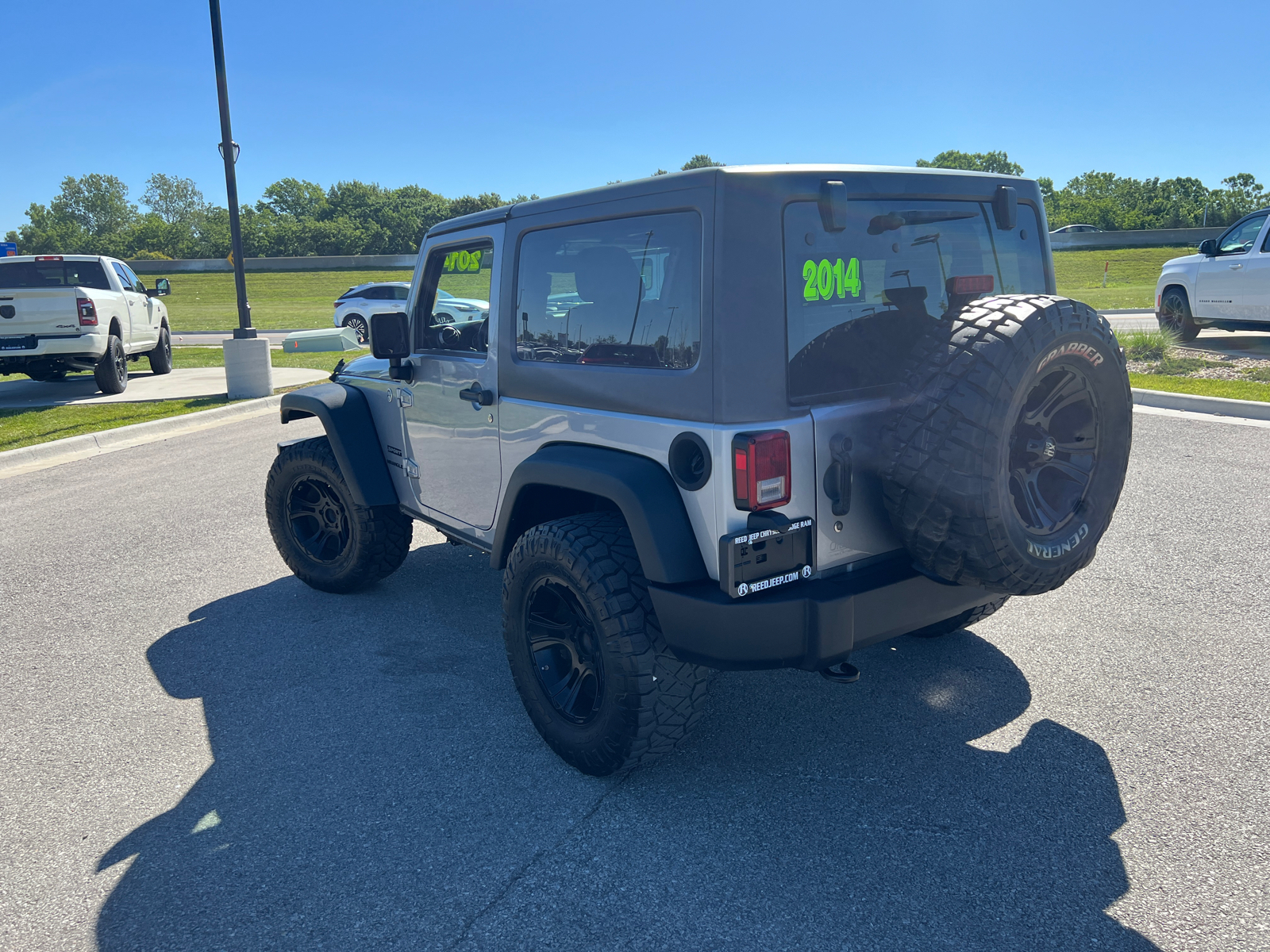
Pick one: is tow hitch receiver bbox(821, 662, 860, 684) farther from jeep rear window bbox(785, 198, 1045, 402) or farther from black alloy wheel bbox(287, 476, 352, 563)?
black alloy wheel bbox(287, 476, 352, 563)

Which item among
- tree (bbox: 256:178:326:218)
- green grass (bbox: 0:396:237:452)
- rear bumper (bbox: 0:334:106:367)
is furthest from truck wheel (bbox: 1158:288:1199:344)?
tree (bbox: 256:178:326:218)

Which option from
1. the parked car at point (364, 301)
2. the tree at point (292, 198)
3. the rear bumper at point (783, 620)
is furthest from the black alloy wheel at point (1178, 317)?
the tree at point (292, 198)

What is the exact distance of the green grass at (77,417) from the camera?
9.89m

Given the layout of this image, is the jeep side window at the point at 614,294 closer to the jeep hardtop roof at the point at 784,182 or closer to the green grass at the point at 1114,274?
the jeep hardtop roof at the point at 784,182

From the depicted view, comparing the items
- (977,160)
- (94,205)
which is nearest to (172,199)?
(94,205)

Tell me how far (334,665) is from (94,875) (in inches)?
59.6

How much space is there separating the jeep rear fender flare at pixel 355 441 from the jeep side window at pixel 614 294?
4.77 feet

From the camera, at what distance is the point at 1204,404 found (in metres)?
9.57

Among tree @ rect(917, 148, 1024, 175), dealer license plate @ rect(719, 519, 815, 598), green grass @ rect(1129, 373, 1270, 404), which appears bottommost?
green grass @ rect(1129, 373, 1270, 404)

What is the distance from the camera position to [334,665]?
4.20m

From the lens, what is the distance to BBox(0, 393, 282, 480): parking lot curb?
29.3ft

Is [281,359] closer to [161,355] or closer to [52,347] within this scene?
[161,355]

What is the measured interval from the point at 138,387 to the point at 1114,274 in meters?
37.1

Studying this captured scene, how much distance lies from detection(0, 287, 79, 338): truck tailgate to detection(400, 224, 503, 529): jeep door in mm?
10316
